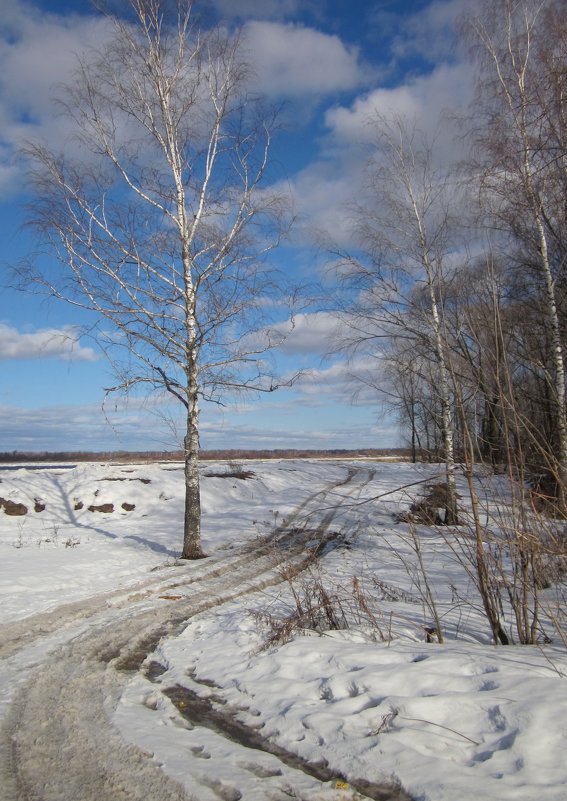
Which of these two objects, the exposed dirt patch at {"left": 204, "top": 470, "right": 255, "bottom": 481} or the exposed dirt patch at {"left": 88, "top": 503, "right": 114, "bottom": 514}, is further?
the exposed dirt patch at {"left": 204, "top": 470, "right": 255, "bottom": 481}

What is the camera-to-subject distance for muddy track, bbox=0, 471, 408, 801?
9.12ft

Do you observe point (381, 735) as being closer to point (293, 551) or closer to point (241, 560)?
point (241, 560)

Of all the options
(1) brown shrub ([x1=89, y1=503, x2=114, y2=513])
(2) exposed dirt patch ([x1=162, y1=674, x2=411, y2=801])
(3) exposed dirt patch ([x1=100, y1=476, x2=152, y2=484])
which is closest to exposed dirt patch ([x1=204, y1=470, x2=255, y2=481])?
(3) exposed dirt patch ([x1=100, y1=476, x2=152, y2=484])

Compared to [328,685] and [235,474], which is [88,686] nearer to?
[328,685]

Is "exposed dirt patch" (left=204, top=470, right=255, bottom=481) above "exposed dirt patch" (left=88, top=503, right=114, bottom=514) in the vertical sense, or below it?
above

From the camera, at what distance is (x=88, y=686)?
13.9 ft

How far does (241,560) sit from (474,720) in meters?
7.53

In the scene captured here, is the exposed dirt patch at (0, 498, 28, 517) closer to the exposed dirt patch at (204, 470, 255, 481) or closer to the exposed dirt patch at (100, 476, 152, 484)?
the exposed dirt patch at (100, 476, 152, 484)

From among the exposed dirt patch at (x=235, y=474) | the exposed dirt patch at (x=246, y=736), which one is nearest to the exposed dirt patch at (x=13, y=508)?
the exposed dirt patch at (x=235, y=474)

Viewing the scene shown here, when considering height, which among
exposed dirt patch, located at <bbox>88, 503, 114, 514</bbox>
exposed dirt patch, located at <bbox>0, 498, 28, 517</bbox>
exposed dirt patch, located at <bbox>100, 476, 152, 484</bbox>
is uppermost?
exposed dirt patch, located at <bbox>100, 476, 152, 484</bbox>

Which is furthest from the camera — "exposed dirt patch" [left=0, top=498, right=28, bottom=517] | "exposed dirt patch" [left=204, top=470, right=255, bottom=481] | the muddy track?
"exposed dirt patch" [left=204, top=470, right=255, bottom=481]

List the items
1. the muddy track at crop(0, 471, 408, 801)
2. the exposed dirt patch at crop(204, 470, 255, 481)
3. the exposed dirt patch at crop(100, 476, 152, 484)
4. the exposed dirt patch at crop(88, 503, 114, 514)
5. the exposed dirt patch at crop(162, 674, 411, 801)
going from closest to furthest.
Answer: the exposed dirt patch at crop(162, 674, 411, 801)
the muddy track at crop(0, 471, 408, 801)
the exposed dirt patch at crop(88, 503, 114, 514)
the exposed dirt patch at crop(100, 476, 152, 484)
the exposed dirt patch at crop(204, 470, 255, 481)

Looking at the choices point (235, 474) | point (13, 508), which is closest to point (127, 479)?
point (13, 508)

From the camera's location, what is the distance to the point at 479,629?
201 inches
